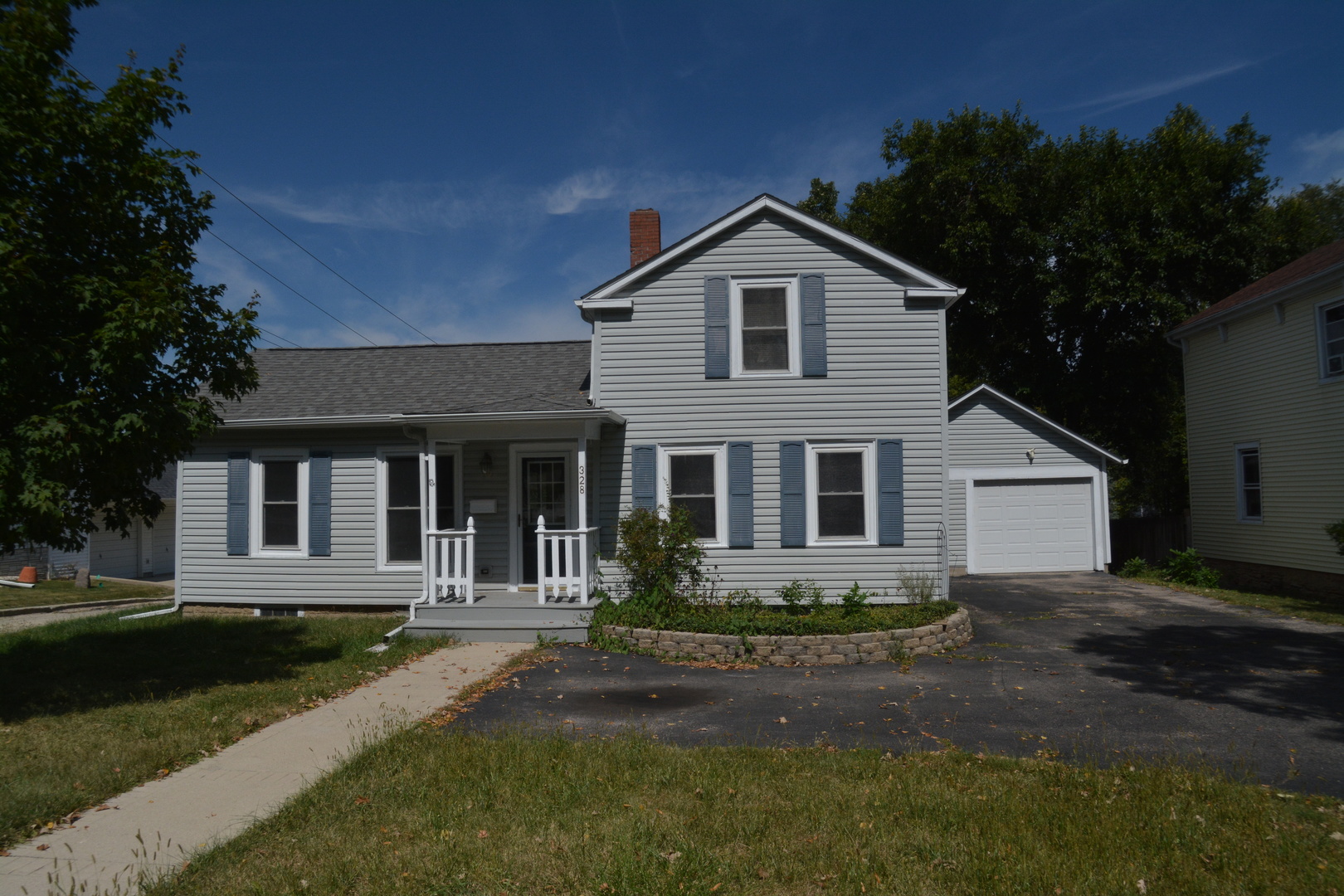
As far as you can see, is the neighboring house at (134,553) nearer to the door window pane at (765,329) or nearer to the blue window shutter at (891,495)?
the door window pane at (765,329)

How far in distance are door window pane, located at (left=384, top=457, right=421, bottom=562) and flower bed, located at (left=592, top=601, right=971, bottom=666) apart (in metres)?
4.01

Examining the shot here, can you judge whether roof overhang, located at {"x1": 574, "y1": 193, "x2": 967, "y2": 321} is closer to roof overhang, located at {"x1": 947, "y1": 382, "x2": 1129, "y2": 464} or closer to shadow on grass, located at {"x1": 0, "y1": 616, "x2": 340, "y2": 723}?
roof overhang, located at {"x1": 947, "y1": 382, "x2": 1129, "y2": 464}

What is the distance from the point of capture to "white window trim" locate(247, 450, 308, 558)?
13281 millimetres

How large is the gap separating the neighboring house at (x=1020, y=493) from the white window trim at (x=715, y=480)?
26.0ft

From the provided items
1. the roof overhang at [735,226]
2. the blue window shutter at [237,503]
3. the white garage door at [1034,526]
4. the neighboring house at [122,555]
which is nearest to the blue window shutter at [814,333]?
the roof overhang at [735,226]

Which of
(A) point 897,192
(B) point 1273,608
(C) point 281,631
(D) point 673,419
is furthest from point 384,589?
(A) point 897,192

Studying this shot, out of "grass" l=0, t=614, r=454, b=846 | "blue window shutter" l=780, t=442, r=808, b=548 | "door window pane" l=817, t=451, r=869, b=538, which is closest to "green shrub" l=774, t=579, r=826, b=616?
"blue window shutter" l=780, t=442, r=808, b=548

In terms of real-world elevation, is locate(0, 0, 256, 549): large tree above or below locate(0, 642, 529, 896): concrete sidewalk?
above

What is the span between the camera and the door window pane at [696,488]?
12.6 m

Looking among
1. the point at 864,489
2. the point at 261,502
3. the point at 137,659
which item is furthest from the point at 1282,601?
the point at 137,659

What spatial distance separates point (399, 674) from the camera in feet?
30.2

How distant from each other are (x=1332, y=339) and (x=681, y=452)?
38.9 ft

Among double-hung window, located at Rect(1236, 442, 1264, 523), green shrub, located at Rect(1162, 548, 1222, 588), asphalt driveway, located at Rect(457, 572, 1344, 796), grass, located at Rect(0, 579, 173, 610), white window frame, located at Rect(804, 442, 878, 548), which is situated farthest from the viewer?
grass, located at Rect(0, 579, 173, 610)

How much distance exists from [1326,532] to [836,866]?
14.4 meters
